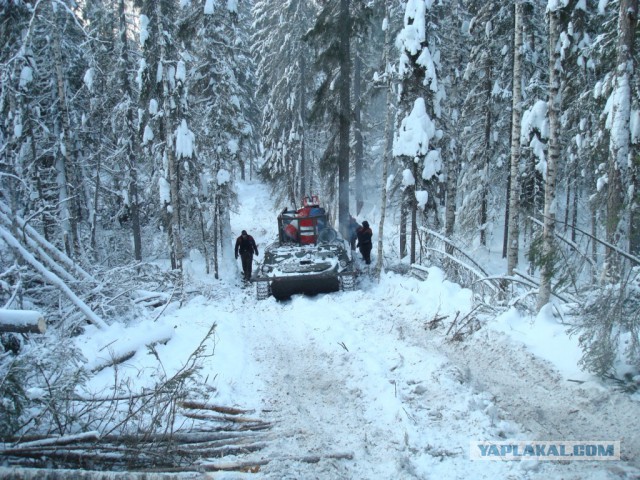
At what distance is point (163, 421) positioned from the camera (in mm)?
4754

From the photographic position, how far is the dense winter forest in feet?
22.6

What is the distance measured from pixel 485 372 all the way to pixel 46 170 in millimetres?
18152

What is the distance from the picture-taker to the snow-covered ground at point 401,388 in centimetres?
399

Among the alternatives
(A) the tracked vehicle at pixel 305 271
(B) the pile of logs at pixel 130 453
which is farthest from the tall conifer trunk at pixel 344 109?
(B) the pile of logs at pixel 130 453

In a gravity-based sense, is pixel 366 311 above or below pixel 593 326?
below

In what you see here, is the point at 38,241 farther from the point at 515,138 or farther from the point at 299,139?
the point at 299,139

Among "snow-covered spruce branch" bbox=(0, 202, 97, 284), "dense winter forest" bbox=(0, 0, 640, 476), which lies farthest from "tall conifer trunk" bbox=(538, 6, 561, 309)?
"snow-covered spruce branch" bbox=(0, 202, 97, 284)

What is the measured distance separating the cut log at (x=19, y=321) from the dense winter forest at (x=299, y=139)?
0.08ft

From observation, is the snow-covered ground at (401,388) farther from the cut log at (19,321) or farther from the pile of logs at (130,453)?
the cut log at (19,321)

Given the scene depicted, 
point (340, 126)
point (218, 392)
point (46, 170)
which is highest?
point (340, 126)

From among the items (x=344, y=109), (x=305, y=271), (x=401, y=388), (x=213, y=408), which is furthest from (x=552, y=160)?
(x=344, y=109)

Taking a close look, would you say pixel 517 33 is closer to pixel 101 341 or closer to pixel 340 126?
pixel 340 126

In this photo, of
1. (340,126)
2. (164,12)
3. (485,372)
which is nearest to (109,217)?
(164,12)

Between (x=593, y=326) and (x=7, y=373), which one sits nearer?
(x=7, y=373)
